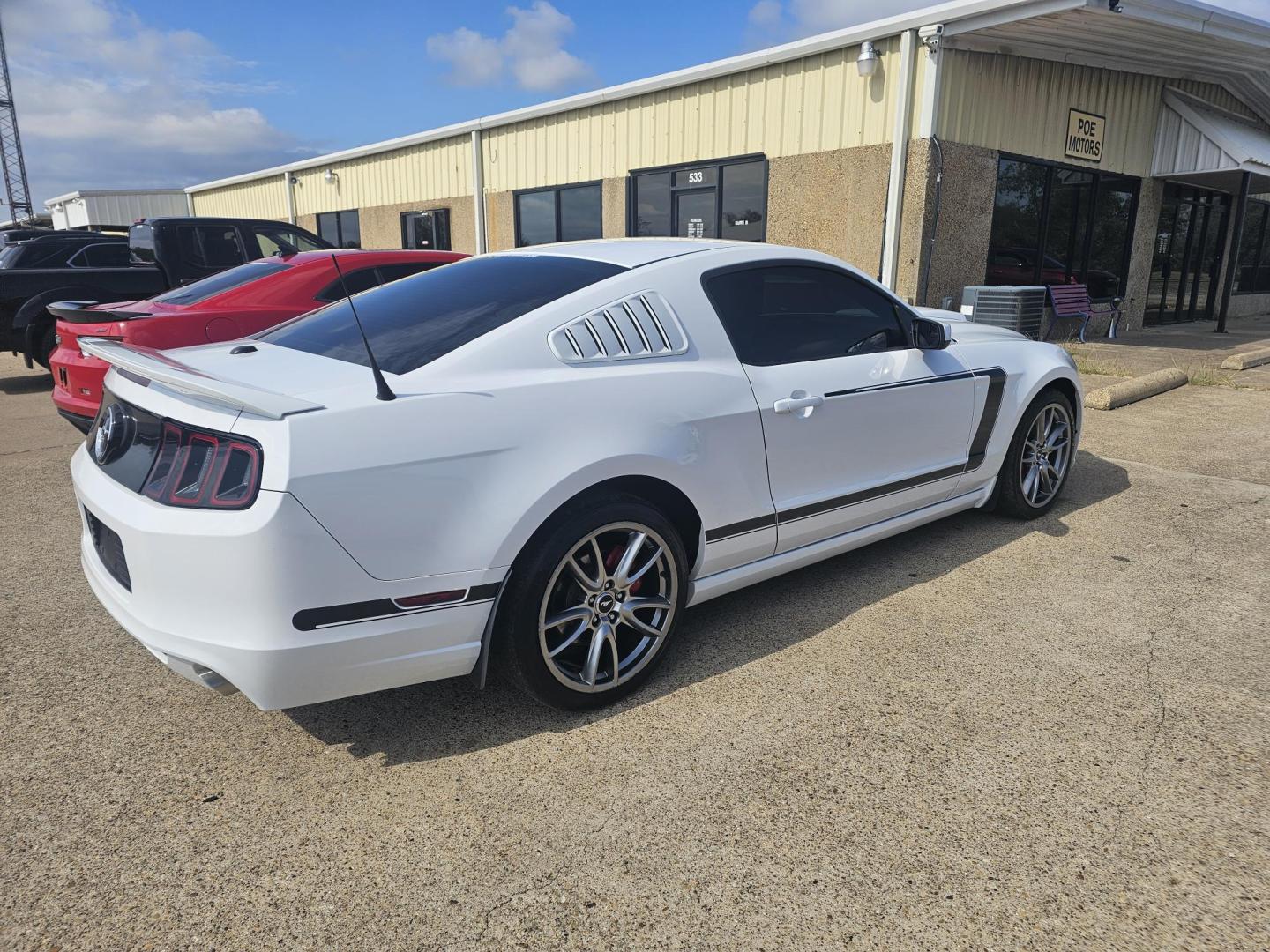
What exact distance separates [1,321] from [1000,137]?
11709 millimetres

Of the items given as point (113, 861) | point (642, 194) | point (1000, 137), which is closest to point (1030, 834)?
point (113, 861)

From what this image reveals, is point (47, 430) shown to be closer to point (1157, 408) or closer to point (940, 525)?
point (940, 525)

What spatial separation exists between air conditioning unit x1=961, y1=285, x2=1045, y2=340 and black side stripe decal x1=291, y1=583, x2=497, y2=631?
860 centimetres

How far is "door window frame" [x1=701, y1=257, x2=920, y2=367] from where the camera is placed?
10.2ft

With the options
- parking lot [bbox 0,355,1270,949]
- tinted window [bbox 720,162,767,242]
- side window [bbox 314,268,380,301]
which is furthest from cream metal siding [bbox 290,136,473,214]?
parking lot [bbox 0,355,1270,949]

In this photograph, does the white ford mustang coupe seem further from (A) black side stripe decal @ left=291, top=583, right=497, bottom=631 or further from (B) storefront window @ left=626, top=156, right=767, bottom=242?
(B) storefront window @ left=626, top=156, right=767, bottom=242

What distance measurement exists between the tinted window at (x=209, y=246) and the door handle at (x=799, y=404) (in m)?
8.23

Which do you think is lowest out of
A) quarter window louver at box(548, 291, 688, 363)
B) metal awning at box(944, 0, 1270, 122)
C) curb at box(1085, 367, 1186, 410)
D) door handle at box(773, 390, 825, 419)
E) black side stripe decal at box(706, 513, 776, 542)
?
curb at box(1085, 367, 1186, 410)

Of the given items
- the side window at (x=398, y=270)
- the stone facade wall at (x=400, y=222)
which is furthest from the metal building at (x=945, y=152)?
the side window at (x=398, y=270)

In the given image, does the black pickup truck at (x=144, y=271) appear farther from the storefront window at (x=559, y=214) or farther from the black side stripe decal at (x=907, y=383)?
the black side stripe decal at (x=907, y=383)

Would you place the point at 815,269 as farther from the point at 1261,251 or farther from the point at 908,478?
the point at 1261,251

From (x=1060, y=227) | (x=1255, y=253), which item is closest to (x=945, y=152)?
(x=1060, y=227)

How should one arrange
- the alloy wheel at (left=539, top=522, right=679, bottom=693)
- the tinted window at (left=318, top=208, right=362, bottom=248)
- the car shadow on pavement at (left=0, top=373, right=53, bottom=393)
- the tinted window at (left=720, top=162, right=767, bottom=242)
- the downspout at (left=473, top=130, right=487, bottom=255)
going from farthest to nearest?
1. the tinted window at (left=318, top=208, right=362, bottom=248)
2. the downspout at (left=473, top=130, right=487, bottom=255)
3. the tinted window at (left=720, top=162, right=767, bottom=242)
4. the car shadow on pavement at (left=0, top=373, right=53, bottom=393)
5. the alloy wheel at (left=539, top=522, right=679, bottom=693)

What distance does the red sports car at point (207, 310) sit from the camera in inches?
207
